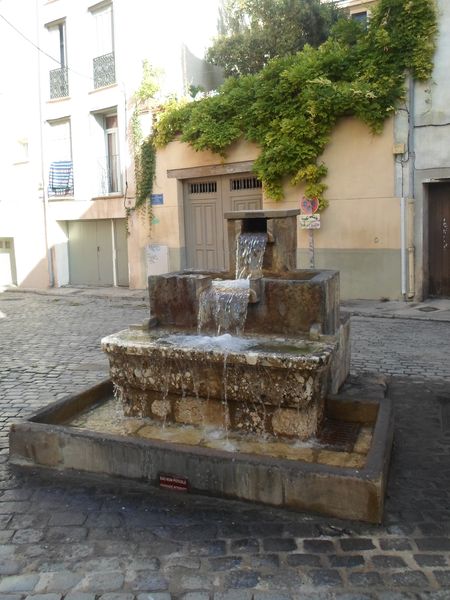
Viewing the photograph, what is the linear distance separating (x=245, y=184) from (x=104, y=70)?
6248mm

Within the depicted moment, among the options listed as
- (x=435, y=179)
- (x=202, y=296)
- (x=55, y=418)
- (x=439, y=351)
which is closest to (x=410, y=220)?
(x=435, y=179)

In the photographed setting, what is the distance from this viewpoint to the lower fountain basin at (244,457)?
11.2 ft

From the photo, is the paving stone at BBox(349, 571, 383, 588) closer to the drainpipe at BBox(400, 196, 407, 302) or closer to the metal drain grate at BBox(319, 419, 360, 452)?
the metal drain grate at BBox(319, 419, 360, 452)

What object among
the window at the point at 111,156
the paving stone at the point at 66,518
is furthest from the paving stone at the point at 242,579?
the window at the point at 111,156

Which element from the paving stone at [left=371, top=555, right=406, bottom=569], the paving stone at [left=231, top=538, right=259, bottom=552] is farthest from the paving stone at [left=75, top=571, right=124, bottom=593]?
the paving stone at [left=371, top=555, right=406, bottom=569]

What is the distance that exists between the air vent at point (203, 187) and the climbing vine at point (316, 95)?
1.11m

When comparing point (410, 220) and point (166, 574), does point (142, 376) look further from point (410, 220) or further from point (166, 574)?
point (410, 220)

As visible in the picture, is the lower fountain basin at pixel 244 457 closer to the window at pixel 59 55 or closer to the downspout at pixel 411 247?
the downspout at pixel 411 247

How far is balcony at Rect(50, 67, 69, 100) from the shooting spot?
18422mm

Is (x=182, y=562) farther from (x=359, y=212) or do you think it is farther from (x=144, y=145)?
(x=144, y=145)

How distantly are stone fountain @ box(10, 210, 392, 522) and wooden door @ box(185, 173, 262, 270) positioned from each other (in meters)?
9.49

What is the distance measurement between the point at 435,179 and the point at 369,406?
28.7ft

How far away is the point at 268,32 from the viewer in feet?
55.6

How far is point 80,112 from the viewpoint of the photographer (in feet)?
59.1
